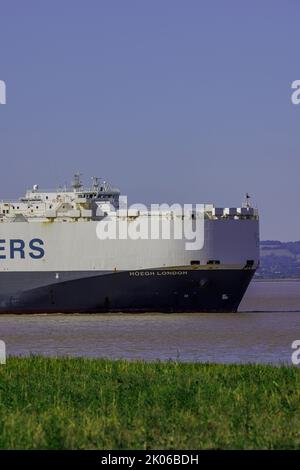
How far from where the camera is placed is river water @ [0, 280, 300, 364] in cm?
3177

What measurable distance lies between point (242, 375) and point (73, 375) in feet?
10.3

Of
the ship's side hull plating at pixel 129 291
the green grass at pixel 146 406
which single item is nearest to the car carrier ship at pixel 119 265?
the ship's side hull plating at pixel 129 291

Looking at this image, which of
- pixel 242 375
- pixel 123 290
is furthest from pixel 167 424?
pixel 123 290

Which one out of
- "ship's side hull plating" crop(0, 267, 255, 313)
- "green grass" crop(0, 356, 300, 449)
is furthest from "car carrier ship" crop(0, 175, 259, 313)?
"green grass" crop(0, 356, 300, 449)

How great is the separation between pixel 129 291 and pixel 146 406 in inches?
1253

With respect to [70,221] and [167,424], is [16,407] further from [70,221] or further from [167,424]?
[70,221]

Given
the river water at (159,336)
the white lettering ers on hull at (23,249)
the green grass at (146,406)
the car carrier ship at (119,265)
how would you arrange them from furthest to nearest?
1. the white lettering ers on hull at (23,249)
2. the car carrier ship at (119,265)
3. the river water at (159,336)
4. the green grass at (146,406)

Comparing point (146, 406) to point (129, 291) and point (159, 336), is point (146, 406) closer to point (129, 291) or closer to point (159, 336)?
point (159, 336)

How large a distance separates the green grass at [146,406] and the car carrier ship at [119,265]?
2544cm

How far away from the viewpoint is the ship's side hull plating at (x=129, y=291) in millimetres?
49562

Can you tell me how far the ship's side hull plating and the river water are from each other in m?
0.61

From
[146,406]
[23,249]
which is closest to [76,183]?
[23,249]

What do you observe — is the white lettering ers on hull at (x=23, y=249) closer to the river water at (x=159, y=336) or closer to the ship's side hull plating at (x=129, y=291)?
the ship's side hull plating at (x=129, y=291)

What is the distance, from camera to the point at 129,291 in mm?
49750
